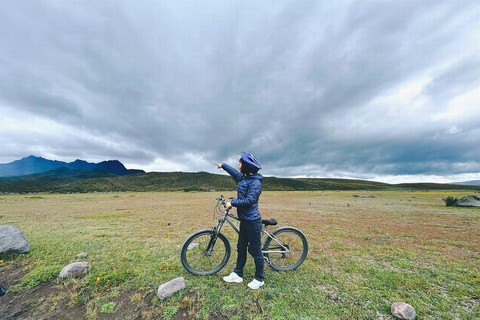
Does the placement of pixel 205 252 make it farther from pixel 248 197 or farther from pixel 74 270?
pixel 74 270

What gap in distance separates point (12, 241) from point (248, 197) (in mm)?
9127

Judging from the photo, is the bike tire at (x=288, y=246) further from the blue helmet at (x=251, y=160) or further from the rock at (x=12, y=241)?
the rock at (x=12, y=241)

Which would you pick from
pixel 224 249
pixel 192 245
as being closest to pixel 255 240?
pixel 224 249

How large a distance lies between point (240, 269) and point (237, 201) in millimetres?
2141

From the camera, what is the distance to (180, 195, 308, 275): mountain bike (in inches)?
218

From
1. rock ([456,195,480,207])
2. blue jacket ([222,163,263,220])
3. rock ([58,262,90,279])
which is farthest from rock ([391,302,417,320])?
rock ([456,195,480,207])

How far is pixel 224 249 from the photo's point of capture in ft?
19.1

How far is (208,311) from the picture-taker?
4102mm

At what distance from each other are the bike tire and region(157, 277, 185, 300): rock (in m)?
2.59

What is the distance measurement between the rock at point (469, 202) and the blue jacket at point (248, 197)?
31256 mm

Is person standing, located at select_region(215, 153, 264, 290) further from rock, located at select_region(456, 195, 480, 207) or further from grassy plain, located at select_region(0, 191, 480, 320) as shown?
rock, located at select_region(456, 195, 480, 207)

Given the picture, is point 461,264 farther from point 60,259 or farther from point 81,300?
point 60,259

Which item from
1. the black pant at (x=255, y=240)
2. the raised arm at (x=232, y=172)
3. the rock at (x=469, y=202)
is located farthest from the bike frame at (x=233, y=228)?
the rock at (x=469, y=202)

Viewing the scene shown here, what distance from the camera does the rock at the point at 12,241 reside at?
6.78 m
